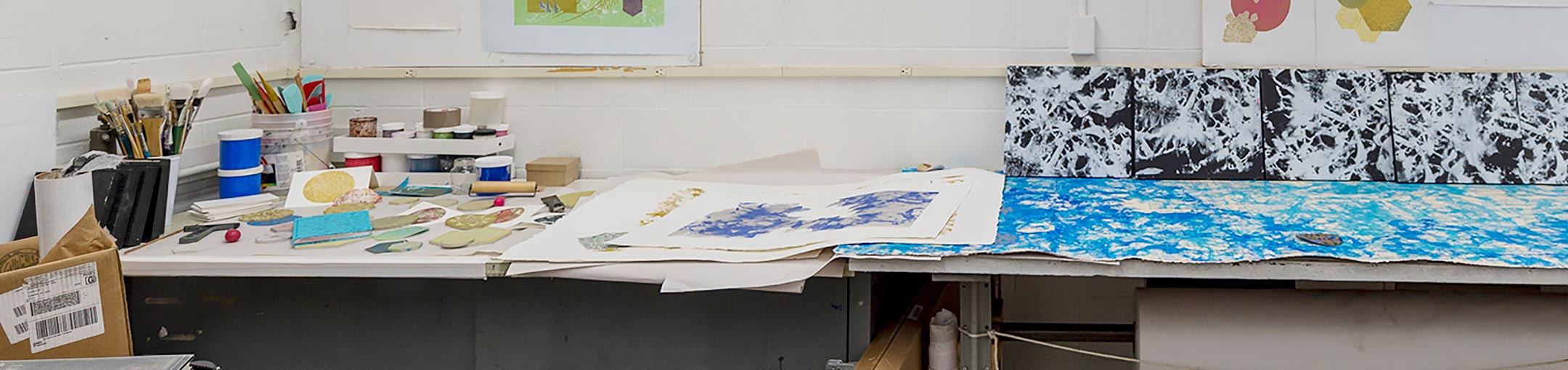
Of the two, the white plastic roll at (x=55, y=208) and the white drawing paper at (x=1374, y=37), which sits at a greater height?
the white drawing paper at (x=1374, y=37)

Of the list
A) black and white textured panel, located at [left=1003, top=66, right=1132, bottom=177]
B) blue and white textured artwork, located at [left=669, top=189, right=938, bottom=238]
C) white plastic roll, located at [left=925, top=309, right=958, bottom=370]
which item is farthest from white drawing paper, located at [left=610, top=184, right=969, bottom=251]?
black and white textured panel, located at [left=1003, top=66, right=1132, bottom=177]

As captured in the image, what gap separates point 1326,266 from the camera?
4.93ft

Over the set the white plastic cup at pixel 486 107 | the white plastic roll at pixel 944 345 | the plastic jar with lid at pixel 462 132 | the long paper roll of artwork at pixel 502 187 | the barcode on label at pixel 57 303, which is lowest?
the white plastic roll at pixel 944 345

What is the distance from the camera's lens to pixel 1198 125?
2307mm

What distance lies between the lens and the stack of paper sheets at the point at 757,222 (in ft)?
5.19

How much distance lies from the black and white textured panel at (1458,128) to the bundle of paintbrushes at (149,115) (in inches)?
84.0

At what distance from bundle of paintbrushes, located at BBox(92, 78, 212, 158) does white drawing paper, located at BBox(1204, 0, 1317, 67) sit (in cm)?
185

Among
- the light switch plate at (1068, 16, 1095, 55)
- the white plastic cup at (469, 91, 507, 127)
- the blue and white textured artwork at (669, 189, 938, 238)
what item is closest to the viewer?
the blue and white textured artwork at (669, 189, 938, 238)

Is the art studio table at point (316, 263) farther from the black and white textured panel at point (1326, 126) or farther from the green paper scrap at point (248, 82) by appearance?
the black and white textured panel at point (1326, 126)

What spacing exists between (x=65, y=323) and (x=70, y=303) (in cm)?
2

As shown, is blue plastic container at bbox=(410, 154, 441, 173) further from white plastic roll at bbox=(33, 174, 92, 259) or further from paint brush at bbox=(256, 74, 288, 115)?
white plastic roll at bbox=(33, 174, 92, 259)

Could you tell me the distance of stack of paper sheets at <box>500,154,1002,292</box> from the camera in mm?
1583

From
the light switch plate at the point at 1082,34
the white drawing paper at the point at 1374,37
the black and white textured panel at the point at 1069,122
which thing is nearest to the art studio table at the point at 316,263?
the black and white textured panel at the point at 1069,122

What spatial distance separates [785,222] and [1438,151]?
50.6 inches
